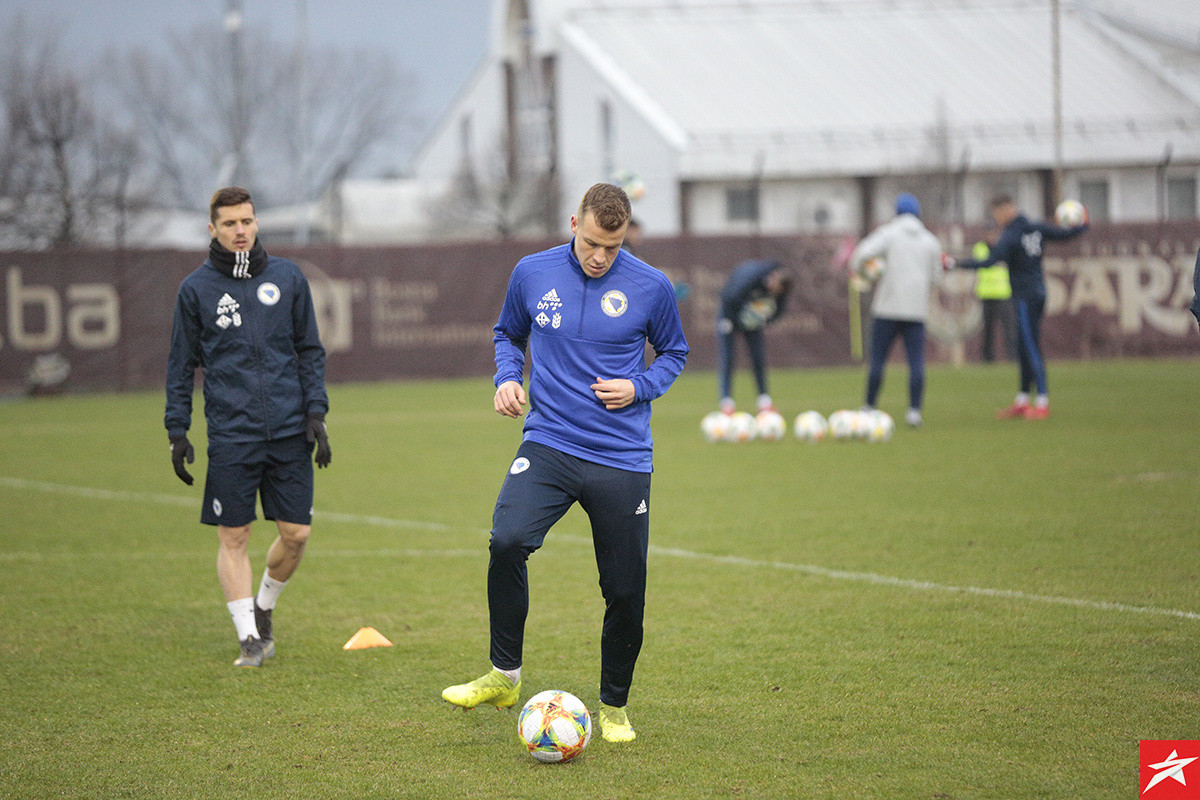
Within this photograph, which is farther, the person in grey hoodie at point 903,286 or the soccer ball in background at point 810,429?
the person in grey hoodie at point 903,286

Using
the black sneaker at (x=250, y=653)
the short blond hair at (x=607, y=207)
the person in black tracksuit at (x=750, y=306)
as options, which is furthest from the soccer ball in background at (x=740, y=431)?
the short blond hair at (x=607, y=207)

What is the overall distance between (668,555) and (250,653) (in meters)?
3.17

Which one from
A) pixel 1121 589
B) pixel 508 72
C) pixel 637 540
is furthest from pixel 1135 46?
pixel 637 540

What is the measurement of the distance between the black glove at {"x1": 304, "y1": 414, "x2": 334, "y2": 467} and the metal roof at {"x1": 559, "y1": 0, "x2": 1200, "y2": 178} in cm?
3285

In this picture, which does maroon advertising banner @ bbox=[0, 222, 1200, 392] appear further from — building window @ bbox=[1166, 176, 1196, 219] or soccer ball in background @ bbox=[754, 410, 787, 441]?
building window @ bbox=[1166, 176, 1196, 219]

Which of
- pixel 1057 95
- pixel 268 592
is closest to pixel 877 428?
pixel 268 592

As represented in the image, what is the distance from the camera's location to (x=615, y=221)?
4.89m

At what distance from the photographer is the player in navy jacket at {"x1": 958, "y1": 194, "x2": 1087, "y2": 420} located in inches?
604

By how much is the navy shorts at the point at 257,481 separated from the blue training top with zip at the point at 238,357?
63mm

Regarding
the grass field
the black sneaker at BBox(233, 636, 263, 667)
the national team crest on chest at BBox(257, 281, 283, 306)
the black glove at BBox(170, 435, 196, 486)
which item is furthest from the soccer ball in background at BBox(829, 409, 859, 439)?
the black glove at BBox(170, 435, 196, 486)

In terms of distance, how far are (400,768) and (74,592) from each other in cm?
391

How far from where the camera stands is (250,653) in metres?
6.25

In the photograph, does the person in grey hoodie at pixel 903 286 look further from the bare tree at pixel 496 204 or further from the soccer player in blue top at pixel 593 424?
the bare tree at pixel 496 204

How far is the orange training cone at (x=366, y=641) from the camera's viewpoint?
21.3 ft
